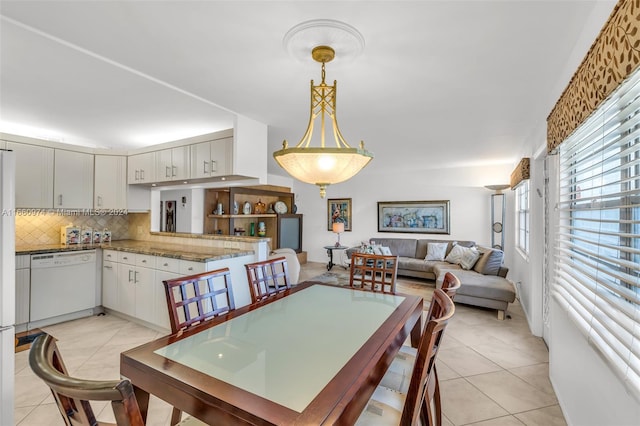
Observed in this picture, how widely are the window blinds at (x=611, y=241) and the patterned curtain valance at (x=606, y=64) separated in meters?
0.06

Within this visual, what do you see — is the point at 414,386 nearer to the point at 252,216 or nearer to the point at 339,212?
the point at 252,216

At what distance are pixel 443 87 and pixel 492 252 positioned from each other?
3192 millimetres

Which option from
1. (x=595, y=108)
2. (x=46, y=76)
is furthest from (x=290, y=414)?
(x=46, y=76)

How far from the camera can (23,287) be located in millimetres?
3104

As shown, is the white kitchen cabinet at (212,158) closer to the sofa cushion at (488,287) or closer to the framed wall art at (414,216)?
the sofa cushion at (488,287)

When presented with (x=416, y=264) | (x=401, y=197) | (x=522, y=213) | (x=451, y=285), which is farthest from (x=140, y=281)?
(x=522, y=213)

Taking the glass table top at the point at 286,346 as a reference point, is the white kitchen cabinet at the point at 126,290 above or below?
below

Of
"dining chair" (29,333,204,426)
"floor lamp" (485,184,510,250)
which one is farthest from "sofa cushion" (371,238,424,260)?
"dining chair" (29,333,204,426)

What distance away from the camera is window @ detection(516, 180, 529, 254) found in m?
4.34

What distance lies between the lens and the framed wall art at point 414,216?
6238 millimetres

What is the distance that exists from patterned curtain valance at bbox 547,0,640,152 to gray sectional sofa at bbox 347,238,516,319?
8.68 ft

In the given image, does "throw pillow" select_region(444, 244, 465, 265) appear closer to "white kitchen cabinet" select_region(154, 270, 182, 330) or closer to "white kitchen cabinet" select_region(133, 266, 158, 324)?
"white kitchen cabinet" select_region(154, 270, 182, 330)

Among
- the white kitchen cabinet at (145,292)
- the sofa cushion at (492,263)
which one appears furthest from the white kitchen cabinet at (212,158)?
the sofa cushion at (492,263)

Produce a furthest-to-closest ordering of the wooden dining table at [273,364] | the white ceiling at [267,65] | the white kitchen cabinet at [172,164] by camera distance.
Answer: the white kitchen cabinet at [172,164] → the white ceiling at [267,65] → the wooden dining table at [273,364]
